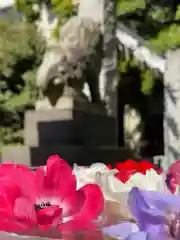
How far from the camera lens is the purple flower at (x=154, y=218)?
1.38 ft

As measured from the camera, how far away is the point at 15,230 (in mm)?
482

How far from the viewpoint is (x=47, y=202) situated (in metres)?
0.54

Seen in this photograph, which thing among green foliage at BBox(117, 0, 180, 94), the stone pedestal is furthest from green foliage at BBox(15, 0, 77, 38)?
the stone pedestal

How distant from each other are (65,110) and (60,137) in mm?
261

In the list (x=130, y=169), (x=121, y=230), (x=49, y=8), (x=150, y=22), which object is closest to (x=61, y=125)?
(x=150, y=22)

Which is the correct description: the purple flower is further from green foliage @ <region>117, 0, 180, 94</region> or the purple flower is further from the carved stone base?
green foliage @ <region>117, 0, 180, 94</region>

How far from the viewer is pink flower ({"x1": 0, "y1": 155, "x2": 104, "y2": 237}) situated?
50cm

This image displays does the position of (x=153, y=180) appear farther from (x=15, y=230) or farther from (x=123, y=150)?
(x=123, y=150)

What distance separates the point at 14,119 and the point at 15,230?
6.94 m

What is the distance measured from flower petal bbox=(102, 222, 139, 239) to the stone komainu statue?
12.8ft

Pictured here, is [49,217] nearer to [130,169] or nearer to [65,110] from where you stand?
[130,169]

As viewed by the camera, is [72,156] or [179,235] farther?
[72,156]

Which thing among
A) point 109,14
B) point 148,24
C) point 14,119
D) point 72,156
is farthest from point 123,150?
point 14,119

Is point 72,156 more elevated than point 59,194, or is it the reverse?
point 59,194
